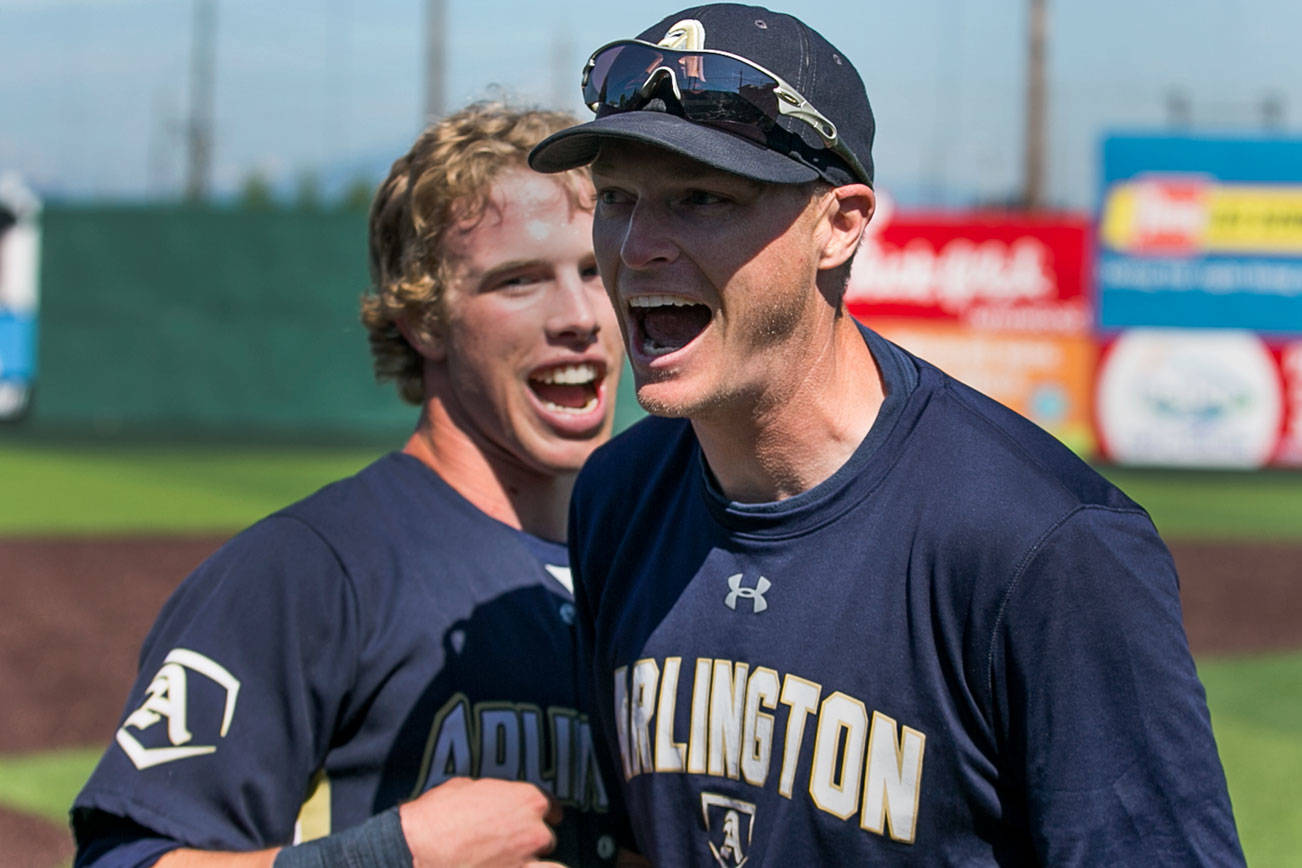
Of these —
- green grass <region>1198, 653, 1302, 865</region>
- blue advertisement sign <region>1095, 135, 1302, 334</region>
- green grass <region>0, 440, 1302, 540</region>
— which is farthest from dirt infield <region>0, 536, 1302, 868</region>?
blue advertisement sign <region>1095, 135, 1302, 334</region>

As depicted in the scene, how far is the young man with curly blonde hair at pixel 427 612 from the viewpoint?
6.58ft

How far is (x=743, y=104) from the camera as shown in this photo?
173 centimetres

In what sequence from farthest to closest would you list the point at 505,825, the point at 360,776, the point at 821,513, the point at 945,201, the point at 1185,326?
1. the point at 945,201
2. the point at 1185,326
3. the point at 360,776
4. the point at 505,825
5. the point at 821,513

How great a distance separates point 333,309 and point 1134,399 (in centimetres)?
1078

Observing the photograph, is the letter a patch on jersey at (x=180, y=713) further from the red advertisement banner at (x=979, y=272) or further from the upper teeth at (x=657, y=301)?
the red advertisement banner at (x=979, y=272)

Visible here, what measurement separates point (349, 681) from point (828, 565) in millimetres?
786

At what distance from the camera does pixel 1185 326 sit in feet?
57.7

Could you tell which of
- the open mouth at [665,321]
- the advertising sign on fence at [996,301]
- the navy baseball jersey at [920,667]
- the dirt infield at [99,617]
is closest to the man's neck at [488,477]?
Answer: the navy baseball jersey at [920,667]

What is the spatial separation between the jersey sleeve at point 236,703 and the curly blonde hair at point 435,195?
0.54m

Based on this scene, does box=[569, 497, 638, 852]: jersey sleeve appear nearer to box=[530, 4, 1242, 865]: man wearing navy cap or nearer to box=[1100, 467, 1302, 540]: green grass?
box=[530, 4, 1242, 865]: man wearing navy cap

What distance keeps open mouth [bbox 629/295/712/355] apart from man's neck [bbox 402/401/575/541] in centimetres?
66


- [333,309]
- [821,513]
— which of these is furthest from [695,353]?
[333,309]

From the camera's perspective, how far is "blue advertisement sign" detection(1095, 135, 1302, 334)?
58.2 feet

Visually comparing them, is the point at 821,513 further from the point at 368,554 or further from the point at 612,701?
the point at 368,554
